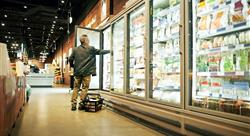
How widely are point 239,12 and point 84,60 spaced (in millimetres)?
4092

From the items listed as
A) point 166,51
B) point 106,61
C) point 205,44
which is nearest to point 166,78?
point 166,51

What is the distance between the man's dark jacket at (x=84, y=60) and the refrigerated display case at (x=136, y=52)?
118cm

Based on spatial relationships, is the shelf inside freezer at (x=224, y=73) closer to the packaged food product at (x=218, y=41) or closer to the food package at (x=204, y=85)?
the food package at (x=204, y=85)

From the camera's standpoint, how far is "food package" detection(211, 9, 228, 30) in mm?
2963

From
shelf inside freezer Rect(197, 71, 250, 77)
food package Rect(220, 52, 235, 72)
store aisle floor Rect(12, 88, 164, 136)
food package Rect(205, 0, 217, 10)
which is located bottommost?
store aisle floor Rect(12, 88, 164, 136)

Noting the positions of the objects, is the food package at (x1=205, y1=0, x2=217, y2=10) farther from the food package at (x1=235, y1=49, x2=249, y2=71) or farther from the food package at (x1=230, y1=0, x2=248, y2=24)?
the food package at (x1=235, y1=49, x2=249, y2=71)

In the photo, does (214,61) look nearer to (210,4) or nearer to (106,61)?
(210,4)

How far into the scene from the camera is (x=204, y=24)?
326 centimetres

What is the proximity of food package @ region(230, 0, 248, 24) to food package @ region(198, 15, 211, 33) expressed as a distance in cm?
36

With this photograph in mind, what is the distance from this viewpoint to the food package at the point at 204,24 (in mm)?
3225

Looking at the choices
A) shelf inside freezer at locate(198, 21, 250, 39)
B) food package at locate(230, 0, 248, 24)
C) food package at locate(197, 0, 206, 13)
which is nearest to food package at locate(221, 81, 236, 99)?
shelf inside freezer at locate(198, 21, 250, 39)

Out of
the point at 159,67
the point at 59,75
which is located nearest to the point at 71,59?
the point at 159,67

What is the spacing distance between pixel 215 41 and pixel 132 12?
2.50 m

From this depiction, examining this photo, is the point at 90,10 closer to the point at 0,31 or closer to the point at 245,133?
the point at 245,133
